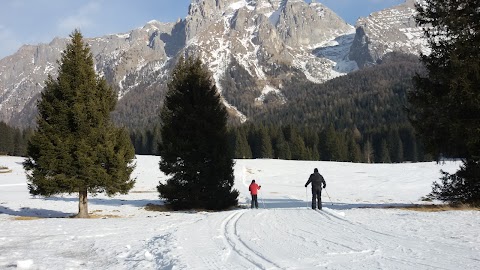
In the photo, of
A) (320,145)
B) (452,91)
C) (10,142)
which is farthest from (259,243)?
(10,142)

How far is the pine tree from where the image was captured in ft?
67.9

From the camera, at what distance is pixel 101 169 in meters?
21.1

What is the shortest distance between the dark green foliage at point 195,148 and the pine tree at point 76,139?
3.01 meters

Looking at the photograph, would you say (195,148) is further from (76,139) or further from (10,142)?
(10,142)

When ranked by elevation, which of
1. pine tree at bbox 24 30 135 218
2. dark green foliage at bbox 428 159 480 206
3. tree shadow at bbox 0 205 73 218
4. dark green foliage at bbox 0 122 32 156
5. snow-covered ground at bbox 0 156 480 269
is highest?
dark green foliage at bbox 0 122 32 156

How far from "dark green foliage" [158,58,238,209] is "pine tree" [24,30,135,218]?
9.87 ft

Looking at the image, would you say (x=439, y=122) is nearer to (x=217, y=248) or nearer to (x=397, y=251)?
(x=397, y=251)

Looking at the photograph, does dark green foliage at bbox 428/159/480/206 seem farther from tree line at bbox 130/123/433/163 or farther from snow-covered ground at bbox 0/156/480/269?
tree line at bbox 130/123/433/163

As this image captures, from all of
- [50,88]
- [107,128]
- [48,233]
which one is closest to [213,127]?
[107,128]

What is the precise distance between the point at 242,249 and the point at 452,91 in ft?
39.3

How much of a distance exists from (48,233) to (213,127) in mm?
12816

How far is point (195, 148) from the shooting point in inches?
973

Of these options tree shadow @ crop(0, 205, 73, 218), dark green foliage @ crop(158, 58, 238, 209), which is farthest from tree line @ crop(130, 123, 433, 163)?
tree shadow @ crop(0, 205, 73, 218)

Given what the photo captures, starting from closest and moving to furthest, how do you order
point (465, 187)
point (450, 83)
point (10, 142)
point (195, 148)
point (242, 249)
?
1. point (242, 249)
2. point (450, 83)
3. point (465, 187)
4. point (195, 148)
5. point (10, 142)
